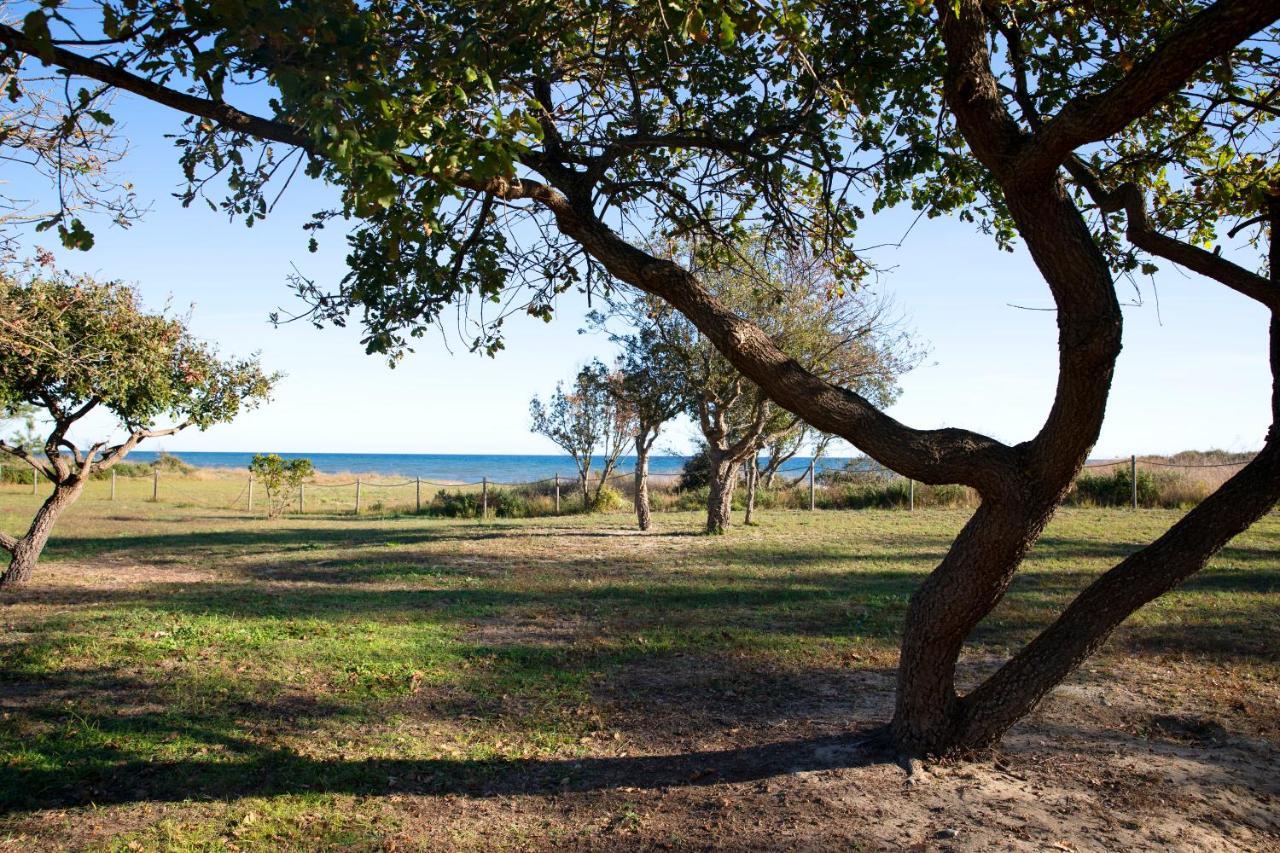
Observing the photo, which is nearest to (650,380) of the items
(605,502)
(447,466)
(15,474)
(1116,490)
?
(605,502)

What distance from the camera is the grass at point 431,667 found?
14.4 ft

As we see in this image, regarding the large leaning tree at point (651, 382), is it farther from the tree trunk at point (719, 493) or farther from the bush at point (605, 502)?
the bush at point (605, 502)

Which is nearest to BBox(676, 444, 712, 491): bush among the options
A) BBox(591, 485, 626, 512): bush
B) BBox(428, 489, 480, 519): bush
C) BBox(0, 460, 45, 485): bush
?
BBox(591, 485, 626, 512): bush

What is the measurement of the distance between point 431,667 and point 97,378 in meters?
5.12

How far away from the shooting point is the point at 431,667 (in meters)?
6.76

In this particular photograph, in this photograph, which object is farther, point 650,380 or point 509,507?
point 509,507

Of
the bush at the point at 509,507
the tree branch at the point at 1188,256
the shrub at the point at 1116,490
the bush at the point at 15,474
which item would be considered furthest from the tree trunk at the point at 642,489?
the bush at the point at 15,474

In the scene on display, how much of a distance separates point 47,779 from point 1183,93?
772 centimetres

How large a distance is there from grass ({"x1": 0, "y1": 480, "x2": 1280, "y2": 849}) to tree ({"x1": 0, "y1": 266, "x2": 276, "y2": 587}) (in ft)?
4.73

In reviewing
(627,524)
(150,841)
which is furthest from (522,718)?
(627,524)

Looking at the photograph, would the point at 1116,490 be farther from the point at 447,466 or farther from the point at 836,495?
the point at 447,466

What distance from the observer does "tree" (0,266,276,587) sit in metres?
8.99

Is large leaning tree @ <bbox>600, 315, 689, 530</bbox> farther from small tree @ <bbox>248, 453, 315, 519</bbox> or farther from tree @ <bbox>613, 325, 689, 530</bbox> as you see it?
small tree @ <bbox>248, 453, 315, 519</bbox>

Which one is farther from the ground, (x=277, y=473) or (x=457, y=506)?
(x=277, y=473)
